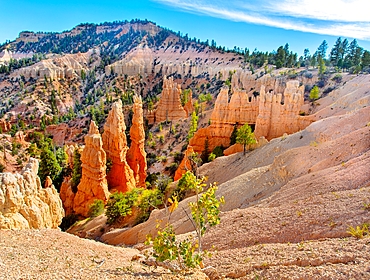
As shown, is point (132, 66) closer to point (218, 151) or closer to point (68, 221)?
point (218, 151)

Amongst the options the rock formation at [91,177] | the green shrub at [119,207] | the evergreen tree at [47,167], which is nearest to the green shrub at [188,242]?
the green shrub at [119,207]

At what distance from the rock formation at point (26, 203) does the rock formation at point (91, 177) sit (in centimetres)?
1149

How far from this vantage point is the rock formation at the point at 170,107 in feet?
230

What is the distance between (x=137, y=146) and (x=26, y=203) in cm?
2325

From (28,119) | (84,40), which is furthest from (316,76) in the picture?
(84,40)

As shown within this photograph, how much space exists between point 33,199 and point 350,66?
74059mm

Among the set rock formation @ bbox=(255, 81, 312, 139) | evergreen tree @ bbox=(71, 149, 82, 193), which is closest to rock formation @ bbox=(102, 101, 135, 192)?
evergreen tree @ bbox=(71, 149, 82, 193)

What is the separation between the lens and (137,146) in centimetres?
3697

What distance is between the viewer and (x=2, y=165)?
43.6m

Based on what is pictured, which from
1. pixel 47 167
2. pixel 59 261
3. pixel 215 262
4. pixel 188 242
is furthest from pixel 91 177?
pixel 188 242

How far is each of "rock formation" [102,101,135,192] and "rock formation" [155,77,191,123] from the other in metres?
37.0

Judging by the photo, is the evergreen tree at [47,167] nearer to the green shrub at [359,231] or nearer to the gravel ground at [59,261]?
the gravel ground at [59,261]

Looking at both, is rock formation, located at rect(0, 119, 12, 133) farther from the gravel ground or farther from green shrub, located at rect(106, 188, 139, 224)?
the gravel ground

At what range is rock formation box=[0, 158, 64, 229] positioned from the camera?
12.4 metres
